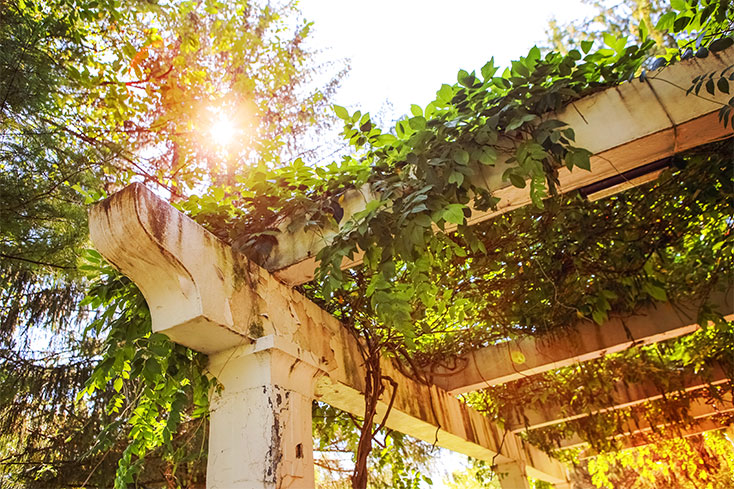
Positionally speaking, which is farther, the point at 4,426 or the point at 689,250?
the point at 4,426

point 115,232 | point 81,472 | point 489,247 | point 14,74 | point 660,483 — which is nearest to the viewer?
point 115,232

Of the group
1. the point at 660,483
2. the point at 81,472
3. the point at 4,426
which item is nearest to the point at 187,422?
the point at 81,472

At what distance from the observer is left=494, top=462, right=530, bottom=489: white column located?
5.06m

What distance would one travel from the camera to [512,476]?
512cm

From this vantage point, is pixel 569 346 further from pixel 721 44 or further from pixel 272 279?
pixel 272 279

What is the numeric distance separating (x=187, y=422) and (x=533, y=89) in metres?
4.83

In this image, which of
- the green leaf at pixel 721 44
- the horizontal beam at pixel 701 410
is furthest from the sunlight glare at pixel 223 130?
the horizontal beam at pixel 701 410

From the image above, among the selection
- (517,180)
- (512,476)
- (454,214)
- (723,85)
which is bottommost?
(512,476)

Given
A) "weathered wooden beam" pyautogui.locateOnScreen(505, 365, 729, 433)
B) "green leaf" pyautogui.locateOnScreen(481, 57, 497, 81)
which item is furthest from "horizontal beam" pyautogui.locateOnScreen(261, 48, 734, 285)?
"weathered wooden beam" pyautogui.locateOnScreen(505, 365, 729, 433)

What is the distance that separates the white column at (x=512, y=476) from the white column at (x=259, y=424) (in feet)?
13.3

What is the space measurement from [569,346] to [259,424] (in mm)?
2877

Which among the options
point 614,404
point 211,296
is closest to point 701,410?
point 614,404

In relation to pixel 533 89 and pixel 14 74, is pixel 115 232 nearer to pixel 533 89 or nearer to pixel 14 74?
pixel 533 89

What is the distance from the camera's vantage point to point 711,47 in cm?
173
